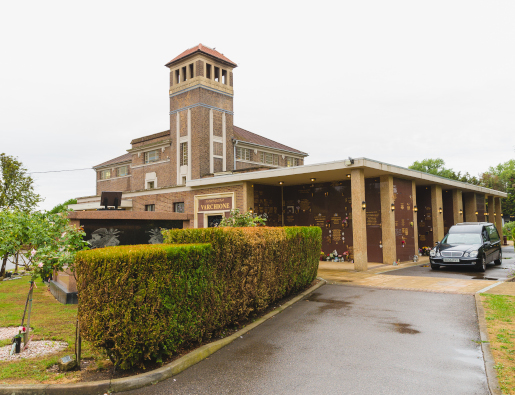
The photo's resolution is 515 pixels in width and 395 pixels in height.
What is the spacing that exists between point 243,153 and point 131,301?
108 feet

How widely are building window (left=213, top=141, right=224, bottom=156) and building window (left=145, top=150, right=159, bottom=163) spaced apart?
7541mm

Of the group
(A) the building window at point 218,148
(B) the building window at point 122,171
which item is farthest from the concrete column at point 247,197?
(B) the building window at point 122,171

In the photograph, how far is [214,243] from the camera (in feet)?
19.9

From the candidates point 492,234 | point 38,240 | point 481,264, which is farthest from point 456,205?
point 38,240

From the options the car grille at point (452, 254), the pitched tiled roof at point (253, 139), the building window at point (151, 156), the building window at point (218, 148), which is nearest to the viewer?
the car grille at point (452, 254)

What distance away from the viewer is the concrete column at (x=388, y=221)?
16.3 metres

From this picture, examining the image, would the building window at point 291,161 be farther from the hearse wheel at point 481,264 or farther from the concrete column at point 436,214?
the hearse wheel at point 481,264

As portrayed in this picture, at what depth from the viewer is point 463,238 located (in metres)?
14.9

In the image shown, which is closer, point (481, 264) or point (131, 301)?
point (131, 301)

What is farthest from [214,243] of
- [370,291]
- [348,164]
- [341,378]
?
[348,164]

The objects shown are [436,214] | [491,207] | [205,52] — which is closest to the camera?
[436,214]

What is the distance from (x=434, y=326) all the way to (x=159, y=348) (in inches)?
189

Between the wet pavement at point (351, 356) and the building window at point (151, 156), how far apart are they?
1264 inches

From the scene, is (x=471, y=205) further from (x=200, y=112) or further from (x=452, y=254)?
(x=200, y=112)
